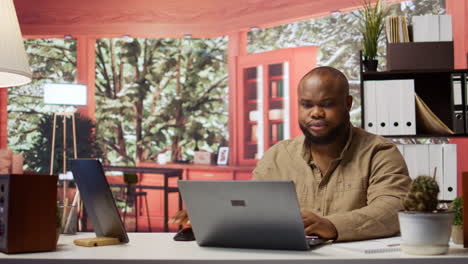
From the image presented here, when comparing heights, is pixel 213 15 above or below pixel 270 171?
above

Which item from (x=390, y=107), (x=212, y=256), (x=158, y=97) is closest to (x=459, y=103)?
(x=390, y=107)

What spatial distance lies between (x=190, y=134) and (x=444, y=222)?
7.72 meters

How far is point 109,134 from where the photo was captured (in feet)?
30.4

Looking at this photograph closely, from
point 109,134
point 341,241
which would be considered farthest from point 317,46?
point 341,241

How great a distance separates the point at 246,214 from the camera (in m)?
1.49

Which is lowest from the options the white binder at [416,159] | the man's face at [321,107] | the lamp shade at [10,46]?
the white binder at [416,159]

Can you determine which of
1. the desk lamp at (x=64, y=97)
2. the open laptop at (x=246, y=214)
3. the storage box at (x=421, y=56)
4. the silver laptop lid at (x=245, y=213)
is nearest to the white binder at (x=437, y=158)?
the storage box at (x=421, y=56)

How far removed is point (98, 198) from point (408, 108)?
2.77 m

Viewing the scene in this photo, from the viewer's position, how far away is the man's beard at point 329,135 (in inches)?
82.2

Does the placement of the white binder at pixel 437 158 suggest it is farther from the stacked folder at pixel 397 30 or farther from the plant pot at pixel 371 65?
the stacked folder at pixel 397 30

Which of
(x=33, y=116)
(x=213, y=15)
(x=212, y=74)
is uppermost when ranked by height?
(x=213, y=15)

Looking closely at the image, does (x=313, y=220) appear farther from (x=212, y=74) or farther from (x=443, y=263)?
(x=212, y=74)

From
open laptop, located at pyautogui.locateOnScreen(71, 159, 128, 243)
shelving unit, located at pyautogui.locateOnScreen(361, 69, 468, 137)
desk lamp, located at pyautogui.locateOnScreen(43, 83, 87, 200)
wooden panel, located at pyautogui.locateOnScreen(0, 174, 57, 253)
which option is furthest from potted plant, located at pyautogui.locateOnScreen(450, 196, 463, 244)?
desk lamp, located at pyautogui.locateOnScreen(43, 83, 87, 200)

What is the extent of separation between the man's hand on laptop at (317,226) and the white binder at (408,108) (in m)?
2.49
